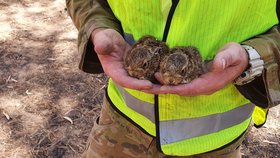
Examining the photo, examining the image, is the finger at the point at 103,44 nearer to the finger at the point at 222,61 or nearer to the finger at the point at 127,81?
the finger at the point at 127,81

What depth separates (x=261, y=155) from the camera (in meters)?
3.28

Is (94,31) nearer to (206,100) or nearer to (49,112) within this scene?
(206,100)

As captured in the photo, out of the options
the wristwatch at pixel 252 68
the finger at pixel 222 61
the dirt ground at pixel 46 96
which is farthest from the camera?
the dirt ground at pixel 46 96

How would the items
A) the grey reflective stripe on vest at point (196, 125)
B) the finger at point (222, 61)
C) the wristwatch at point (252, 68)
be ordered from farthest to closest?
the grey reflective stripe on vest at point (196, 125)
the wristwatch at point (252, 68)
the finger at point (222, 61)

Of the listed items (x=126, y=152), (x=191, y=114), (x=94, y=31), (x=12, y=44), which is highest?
(x=94, y=31)

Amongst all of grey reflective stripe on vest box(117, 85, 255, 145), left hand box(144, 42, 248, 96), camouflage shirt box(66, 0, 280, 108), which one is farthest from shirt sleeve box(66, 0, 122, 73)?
left hand box(144, 42, 248, 96)

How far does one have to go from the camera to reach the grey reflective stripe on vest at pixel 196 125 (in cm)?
173

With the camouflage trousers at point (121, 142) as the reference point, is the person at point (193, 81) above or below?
above

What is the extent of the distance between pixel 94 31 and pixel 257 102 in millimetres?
693

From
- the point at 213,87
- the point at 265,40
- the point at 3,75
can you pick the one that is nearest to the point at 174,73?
the point at 213,87

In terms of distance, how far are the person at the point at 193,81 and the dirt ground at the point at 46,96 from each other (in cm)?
149

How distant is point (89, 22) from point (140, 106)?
0.41 m

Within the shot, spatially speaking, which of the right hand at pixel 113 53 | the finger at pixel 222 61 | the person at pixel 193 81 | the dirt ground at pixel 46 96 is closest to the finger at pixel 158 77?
the person at pixel 193 81

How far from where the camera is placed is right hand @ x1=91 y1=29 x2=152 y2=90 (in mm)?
1546
